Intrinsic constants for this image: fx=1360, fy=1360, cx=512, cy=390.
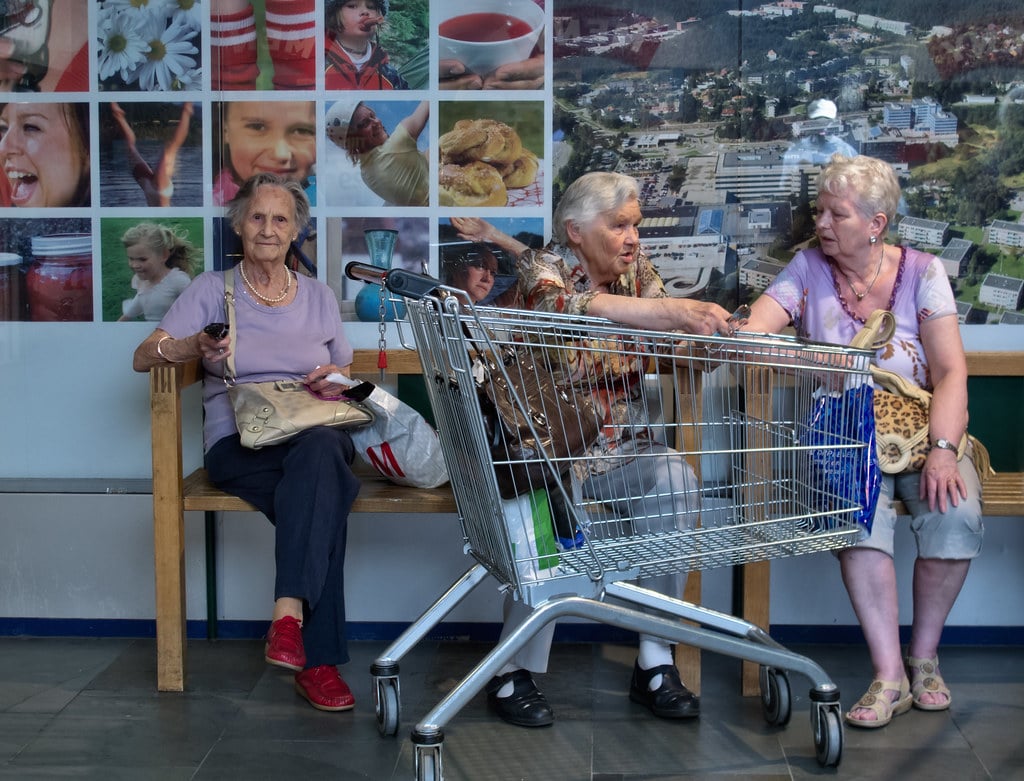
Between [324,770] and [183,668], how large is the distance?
0.75 m

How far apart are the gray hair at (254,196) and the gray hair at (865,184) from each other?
159cm

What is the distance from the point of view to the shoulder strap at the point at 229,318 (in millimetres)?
3996

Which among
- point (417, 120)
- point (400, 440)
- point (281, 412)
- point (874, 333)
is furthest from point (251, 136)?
point (874, 333)

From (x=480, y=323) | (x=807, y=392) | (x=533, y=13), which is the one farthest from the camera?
(x=533, y=13)

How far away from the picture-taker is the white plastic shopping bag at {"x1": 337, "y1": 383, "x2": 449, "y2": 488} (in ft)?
12.7

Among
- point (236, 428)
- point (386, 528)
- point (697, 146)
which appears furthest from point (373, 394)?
point (697, 146)

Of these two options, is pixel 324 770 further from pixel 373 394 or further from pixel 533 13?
pixel 533 13

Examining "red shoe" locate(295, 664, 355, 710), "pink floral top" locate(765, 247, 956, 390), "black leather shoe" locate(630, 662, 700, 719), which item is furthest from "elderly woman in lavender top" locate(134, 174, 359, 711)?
"pink floral top" locate(765, 247, 956, 390)

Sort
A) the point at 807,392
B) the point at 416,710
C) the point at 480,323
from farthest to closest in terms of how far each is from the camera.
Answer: the point at 416,710 → the point at 807,392 → the point at 480,323

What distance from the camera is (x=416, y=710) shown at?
3799 millimetres

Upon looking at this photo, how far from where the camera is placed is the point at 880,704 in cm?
361

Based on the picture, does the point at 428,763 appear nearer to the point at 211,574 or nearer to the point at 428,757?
the point at 428,757

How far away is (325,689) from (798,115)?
2.32 metres

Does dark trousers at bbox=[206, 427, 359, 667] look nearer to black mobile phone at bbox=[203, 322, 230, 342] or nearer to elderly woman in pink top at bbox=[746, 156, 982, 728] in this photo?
black mobile phone at bbox=[203, 322, 230, 342]
